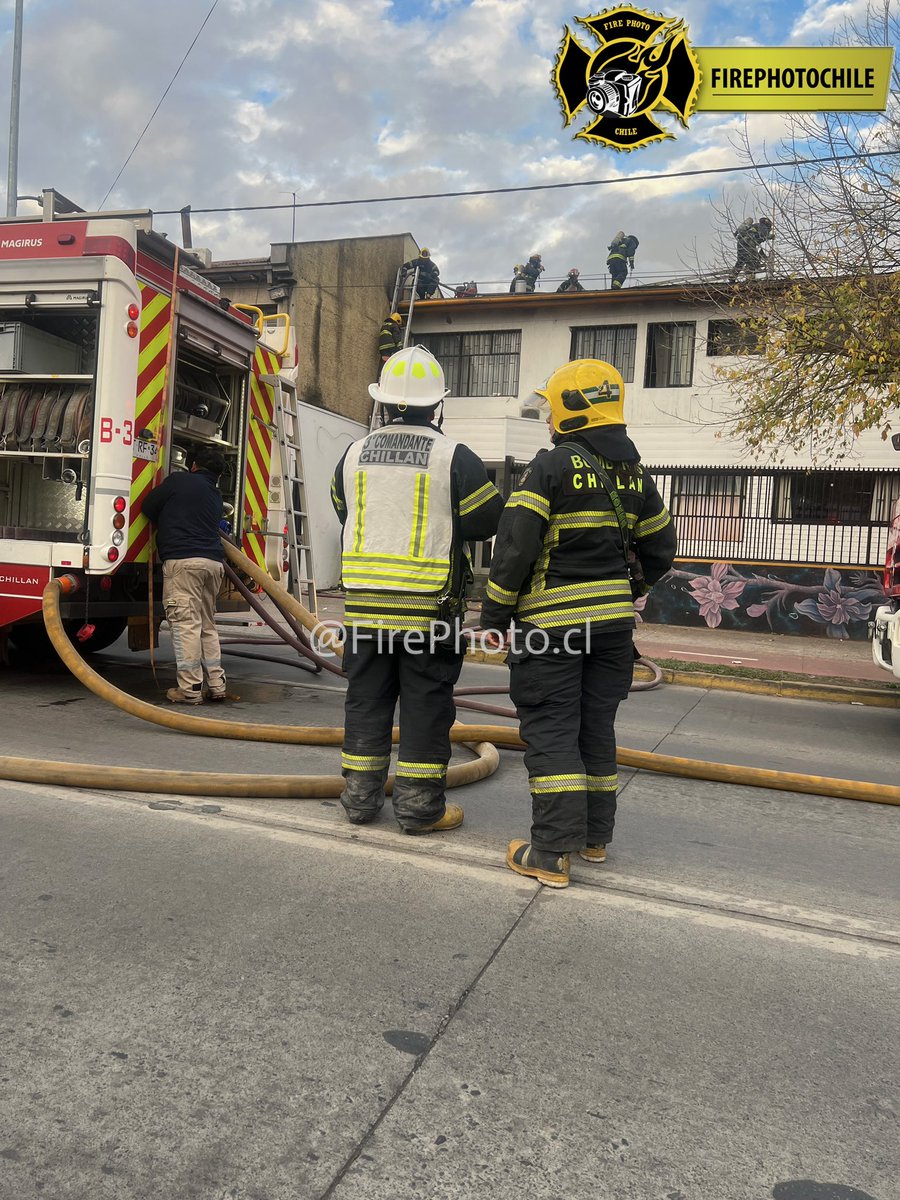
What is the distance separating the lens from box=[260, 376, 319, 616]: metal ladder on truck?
777 cm

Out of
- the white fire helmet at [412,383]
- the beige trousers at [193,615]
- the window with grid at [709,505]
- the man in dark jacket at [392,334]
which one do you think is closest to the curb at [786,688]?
the beige trousers at [193,615]

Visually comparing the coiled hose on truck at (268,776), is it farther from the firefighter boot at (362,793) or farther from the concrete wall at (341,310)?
the concrete wall at (341,310)

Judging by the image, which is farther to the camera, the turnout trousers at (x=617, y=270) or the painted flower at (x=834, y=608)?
the turnout trousers at (x=617, y=270)

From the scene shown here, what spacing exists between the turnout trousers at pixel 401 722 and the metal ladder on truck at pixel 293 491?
396 cm

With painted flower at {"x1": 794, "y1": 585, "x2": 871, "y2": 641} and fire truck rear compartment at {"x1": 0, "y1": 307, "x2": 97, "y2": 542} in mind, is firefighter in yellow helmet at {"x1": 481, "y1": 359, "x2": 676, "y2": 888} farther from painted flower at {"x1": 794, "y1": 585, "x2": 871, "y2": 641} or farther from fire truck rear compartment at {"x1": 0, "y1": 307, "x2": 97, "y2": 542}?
painted flower at {"x1": 794, "y1": 585, "x2": 871, "y2": 641}

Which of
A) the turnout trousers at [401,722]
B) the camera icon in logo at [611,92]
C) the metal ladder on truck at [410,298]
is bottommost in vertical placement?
the turnout trousers at [401,722]

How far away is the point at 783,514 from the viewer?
1576cm

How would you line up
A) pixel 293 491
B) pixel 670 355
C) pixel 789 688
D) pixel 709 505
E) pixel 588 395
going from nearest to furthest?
pixel 588 395 < pixel 293 491 < pixel 789 688 < pixel 709 505 < pixel 670 355

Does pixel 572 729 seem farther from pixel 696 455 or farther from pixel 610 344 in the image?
pixel 610 344

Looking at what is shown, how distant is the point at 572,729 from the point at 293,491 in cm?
501

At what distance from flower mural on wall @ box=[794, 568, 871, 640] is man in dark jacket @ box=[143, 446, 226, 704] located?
35.8ft

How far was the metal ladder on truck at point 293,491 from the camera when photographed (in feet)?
25.5

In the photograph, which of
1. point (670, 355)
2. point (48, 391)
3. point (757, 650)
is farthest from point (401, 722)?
point (670, 355)

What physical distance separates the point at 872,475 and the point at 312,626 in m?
12.6
